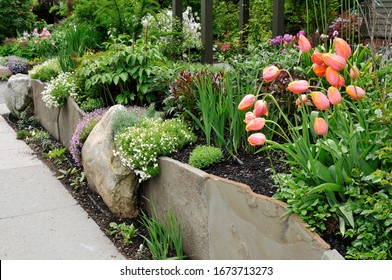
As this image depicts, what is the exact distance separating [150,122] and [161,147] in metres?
0.36

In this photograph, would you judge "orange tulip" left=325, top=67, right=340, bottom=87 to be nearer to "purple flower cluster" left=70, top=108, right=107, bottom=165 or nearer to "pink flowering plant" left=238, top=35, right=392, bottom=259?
"pink flowering plant" left=238, top=35, right=392, bottom=259

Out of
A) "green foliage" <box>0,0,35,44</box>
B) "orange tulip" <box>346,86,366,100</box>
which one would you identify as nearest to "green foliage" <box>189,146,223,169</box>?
"orange tulip" <box>346,86,366,100</box>

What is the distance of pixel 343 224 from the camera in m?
2.21

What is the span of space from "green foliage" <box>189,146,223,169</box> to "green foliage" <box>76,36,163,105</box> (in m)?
1.40

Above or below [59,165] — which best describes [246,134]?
above

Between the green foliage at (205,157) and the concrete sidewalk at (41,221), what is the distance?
813 millimetres

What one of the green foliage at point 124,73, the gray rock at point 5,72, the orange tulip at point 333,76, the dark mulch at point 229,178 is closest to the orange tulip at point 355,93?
the orange tulip at point 333,76

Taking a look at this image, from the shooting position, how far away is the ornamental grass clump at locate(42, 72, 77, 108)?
523 cm

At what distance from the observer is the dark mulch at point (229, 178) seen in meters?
2.76

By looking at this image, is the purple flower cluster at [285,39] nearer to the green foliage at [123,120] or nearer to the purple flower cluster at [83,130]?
the green foliage at [123,120]

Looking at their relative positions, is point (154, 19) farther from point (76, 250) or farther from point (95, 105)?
point (76, 250)

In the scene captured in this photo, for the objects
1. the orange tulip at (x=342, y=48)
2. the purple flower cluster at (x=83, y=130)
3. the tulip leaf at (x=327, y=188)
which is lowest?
the purple flower cluster at (x=83, y=130)

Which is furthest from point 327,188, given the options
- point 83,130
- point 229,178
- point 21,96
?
point 21,96

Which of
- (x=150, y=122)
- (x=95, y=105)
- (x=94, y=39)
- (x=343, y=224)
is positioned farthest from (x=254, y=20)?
(x=343, y=224)
